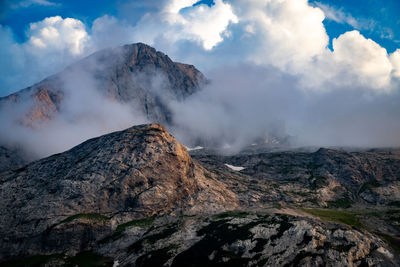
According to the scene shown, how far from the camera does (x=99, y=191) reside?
14275cm

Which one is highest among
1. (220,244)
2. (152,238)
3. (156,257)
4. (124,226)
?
(124,226)

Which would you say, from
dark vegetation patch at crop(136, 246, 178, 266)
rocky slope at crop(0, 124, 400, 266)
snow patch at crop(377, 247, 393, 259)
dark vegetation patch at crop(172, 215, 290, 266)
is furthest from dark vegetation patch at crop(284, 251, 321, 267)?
dark vegetation patch at crop(136, 246, 178, 266)

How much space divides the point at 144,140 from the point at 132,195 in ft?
118

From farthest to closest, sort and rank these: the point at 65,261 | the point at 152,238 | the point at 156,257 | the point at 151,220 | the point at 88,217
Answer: the point at 151,220 < the point at 88,217 < the point at 152,238 < the point at 65,261 < the point at 156,257

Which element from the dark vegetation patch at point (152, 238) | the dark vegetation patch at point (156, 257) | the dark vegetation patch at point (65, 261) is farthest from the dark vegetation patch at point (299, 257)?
the dark vegetation patch at point (65, 261)

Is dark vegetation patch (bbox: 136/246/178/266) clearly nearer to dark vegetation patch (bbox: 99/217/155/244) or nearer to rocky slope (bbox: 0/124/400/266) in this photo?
rocky slope (bbox: 0/124/400/266)

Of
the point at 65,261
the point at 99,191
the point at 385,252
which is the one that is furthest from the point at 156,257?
the point at 385,252

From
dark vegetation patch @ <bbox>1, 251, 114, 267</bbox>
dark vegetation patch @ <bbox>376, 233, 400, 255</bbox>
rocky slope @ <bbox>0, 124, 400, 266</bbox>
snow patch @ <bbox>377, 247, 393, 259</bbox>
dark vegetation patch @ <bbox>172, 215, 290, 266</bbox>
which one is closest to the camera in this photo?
snow patch @ <bbox>377, 247, 393, 259</bbox>

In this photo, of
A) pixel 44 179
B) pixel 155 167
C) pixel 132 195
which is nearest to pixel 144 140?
pixel 155 167

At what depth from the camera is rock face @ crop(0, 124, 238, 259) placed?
121062mm

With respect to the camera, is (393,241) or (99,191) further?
(99,191)

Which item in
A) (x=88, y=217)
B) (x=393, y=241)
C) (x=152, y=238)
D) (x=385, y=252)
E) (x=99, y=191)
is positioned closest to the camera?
(x=385, y=252)

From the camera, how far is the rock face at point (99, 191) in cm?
12106

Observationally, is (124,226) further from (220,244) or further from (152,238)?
(220,244)
